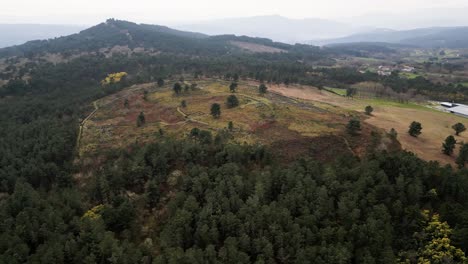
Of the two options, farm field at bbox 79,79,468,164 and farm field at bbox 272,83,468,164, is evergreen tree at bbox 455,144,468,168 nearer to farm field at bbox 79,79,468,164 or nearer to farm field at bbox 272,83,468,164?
farm field at bbox 272,83,468,164

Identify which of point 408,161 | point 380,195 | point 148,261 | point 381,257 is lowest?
point 148,261

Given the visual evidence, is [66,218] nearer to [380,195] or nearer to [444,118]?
[380,195]

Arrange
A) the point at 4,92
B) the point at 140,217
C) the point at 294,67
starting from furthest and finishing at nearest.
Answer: the point at 294,67 → the point at 4,92 → the point at 140,217

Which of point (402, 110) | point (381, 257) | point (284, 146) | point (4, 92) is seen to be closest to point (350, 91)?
point (402, 110)

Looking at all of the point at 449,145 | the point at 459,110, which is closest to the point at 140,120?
the point at 449,145

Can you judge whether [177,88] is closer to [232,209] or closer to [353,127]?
[353,127]

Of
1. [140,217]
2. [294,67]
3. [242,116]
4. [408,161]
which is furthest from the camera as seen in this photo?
[294,67]

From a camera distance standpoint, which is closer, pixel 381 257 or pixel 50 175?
pixel 381 257
